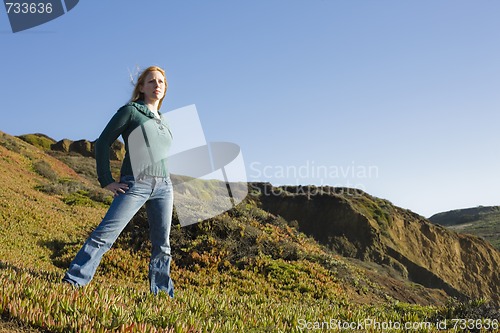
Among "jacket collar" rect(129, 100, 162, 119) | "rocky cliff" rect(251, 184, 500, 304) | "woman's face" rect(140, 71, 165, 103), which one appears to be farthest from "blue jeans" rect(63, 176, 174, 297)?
"rocky cliff" rect(251, 184, 500, 304)

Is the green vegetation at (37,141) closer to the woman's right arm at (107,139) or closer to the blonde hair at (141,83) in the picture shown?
the blonde hair at (141,83)

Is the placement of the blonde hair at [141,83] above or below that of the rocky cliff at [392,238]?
above

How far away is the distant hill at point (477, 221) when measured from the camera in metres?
82.4

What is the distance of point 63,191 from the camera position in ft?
88.6

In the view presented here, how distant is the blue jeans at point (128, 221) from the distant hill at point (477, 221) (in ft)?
233

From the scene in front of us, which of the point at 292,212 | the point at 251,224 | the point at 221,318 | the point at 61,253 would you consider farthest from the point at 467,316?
the point at 292,212

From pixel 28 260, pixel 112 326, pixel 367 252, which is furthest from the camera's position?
pixel 367 252

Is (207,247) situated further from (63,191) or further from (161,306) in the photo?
(63,191)

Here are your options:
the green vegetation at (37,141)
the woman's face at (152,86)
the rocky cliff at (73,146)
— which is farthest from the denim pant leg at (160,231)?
the green vegetation at (37,141)

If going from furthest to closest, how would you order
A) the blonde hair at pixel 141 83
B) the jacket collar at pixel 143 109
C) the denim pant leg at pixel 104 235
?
the blonde hair at pixel 141 83
the jacket collar at pixel 143 109
the denim pant leg at pixel 104 235

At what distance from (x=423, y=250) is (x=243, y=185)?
67.9 ft

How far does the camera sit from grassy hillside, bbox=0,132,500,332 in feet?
13.4

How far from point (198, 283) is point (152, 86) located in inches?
279

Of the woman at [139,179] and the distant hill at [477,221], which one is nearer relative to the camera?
the woman at [139,179]
